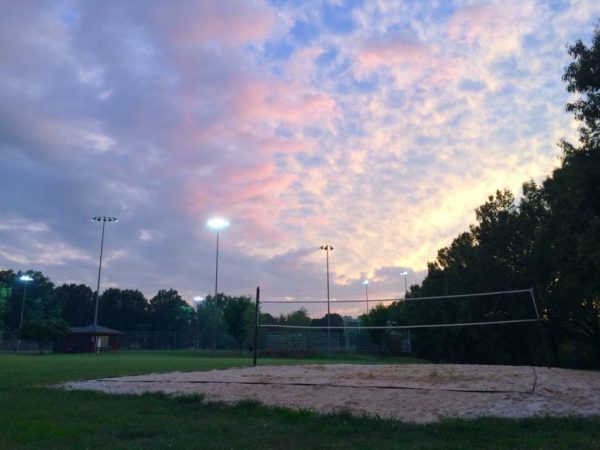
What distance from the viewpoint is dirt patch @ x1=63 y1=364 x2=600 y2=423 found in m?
7.89

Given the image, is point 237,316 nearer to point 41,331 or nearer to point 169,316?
point 41,331

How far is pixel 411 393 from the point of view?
30.5 feet

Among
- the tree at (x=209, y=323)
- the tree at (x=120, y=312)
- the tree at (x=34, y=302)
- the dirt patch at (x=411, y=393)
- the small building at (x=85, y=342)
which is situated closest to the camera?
the dirt patch at (x=411, y=393)

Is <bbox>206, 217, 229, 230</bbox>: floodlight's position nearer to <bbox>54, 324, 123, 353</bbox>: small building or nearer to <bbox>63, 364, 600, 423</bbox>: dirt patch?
<bbox>54, 324, 123, 353</bbox>: small building

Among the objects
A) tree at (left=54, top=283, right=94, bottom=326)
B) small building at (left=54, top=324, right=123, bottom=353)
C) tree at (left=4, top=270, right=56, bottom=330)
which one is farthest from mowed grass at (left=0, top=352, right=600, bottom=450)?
tree at (left=54, top=283, right=94, bottom=326)

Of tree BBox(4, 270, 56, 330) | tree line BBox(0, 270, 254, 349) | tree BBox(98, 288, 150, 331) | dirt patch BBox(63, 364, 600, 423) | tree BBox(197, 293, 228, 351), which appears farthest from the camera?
tree BBox(98, 288, 150, 331)

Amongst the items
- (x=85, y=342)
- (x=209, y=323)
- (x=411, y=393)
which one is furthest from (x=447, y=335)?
(x=209, y=323)

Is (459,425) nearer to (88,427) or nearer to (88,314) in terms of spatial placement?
(88,427)

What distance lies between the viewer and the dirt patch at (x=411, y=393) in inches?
311

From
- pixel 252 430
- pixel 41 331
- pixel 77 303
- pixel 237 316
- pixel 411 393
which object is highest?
pixel 77 303

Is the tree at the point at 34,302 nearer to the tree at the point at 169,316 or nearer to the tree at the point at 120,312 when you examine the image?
the tree at the point at 120,312

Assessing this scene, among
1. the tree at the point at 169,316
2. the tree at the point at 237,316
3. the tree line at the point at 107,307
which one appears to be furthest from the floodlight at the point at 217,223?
the tree at the point at 169,316

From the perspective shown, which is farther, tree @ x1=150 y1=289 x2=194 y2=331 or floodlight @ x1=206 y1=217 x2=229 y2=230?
tree @ x1=150 y1=289 x2=194 y2=331

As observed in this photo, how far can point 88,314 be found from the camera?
12438 centimetres
